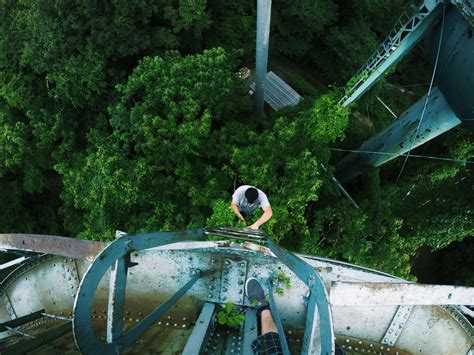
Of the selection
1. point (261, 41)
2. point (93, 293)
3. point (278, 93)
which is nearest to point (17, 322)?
point (93, 293)

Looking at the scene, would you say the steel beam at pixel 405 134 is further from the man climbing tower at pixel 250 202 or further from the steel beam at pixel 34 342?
the steel beam at pixel 34 342

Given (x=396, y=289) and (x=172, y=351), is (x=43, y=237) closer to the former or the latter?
(x=172, y=351)

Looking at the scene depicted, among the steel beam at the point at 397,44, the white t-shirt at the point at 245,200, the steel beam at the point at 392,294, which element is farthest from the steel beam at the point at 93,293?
the steel beam at the point at 397,44

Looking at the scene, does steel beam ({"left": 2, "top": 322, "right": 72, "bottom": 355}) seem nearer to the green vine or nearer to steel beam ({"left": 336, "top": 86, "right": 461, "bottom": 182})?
the green vine

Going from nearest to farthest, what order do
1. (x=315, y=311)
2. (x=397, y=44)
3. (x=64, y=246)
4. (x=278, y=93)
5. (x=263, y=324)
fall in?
(x=315, y=311), (x=64, y=246), (x=263, y=324), (x=397, y=44), (x=278, y=93)

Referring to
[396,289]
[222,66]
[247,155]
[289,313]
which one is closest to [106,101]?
[222,66]

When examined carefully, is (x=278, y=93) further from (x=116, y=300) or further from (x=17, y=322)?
(x=116, y=300)

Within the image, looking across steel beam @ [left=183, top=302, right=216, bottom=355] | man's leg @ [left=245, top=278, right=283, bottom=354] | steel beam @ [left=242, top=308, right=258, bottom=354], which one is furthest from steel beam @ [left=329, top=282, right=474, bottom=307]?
steel beam @ [left=183, top=302, right=216, bottom=355]
